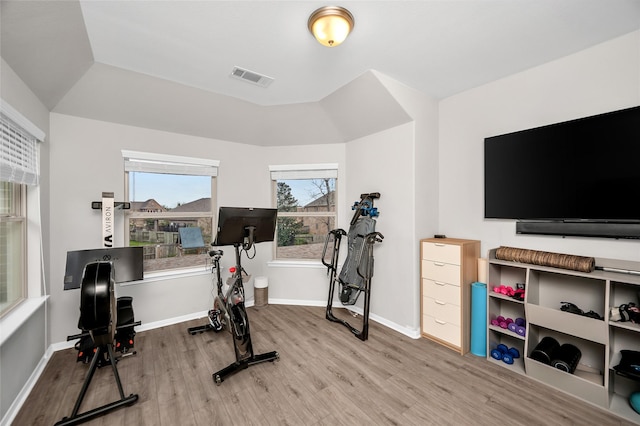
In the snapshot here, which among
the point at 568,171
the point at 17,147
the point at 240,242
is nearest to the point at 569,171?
the point at 568,171

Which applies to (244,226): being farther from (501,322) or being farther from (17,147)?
(501,322)

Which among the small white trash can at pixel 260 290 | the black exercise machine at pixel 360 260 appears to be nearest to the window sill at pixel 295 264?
the small white trash can at pixel 260 290

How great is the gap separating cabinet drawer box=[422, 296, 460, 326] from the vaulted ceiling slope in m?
2.12

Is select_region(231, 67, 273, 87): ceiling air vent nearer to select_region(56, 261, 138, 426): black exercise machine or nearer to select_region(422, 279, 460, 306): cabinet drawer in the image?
select_region(56, 261, 138, 426): black exercise machine

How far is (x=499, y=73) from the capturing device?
8.84ft

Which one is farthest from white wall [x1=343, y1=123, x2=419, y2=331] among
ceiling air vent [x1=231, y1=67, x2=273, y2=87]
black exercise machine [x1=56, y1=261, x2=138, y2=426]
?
black exercise machine [x1=56, y1=261, x2=138, y2=426]

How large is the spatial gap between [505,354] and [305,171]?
3228 mm

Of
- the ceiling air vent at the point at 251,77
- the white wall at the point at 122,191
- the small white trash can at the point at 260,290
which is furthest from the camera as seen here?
the small white trash can at the point at 260,290

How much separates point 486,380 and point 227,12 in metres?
3.56

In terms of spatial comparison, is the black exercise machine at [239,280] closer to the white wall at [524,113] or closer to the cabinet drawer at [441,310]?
the cabinet drawer at [441,310]

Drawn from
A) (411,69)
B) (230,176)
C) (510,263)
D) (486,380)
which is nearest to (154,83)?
(230,176)

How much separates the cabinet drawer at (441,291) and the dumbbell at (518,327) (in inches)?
18.3

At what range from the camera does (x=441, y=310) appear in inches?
113

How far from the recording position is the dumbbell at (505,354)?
8.08ft
